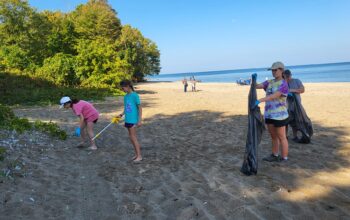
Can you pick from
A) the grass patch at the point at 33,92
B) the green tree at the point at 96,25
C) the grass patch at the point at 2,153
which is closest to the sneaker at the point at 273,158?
the grass patch at the point at 2,153

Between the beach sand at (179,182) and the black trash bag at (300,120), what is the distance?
0.73 ft

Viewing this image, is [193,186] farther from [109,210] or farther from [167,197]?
[109,210]

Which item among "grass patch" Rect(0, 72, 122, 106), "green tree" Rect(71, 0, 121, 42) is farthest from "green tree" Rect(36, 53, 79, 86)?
"green tree" Rect(71, 0, 121, 42)

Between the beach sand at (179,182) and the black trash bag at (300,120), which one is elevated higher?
the black trash bag at (300,120)

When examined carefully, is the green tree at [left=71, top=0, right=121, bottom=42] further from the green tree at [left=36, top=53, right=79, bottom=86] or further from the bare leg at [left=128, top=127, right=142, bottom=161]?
the bare leg at [left=128, top=127, right=142, bottom=161]

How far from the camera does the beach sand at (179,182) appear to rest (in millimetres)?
3971

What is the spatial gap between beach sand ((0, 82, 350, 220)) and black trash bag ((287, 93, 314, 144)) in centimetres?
22

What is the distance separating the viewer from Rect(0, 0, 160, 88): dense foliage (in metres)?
23.3

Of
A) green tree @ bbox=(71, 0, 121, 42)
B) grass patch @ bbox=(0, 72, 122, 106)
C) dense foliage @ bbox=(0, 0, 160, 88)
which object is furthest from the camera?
green tree @ bbox=(71, 0, 121, 42)

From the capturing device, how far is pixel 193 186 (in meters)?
4.79

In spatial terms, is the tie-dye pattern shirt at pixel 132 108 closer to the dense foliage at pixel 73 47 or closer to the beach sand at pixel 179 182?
the beach sand at pixel 179 182

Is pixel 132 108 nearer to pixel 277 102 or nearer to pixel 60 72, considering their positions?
pixel 277 102

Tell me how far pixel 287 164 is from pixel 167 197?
7.82 ft

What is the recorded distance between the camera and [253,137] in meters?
5.27
